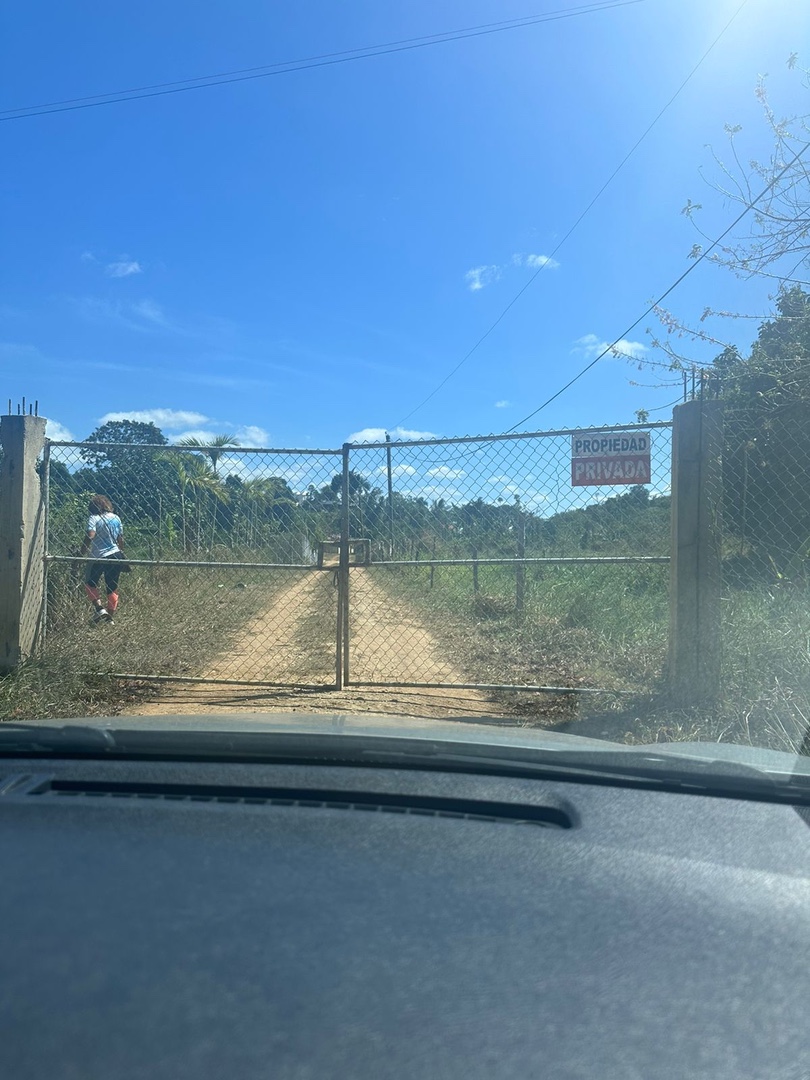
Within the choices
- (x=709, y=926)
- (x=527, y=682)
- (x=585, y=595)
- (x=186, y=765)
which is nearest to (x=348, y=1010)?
(x=709, y=926)

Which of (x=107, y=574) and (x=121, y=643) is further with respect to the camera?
(x=107, y=574)

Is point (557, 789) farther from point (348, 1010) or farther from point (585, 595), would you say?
point (585, 595)

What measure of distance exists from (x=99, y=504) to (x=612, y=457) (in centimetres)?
468

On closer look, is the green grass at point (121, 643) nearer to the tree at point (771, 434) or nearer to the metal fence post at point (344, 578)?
the metal fence post at point (344, 578)

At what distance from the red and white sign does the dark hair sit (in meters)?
4.39

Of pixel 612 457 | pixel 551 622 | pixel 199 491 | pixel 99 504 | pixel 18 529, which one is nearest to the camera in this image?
pixel 612 457

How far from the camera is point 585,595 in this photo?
360 inches

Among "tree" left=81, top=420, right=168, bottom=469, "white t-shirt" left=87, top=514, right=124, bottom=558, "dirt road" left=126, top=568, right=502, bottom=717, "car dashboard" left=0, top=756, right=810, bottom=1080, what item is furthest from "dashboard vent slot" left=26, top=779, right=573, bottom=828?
"tree" left=81, top=420, right=168, bottom=469

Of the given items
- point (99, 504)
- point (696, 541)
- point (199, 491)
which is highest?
point (199, 491)

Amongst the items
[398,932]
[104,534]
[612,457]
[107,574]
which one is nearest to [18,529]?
[104,534]

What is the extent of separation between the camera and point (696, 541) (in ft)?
A: 18.4

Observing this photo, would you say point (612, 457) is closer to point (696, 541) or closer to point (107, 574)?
point (696, 541)

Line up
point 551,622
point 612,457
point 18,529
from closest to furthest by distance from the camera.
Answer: point 612,457, point 18,529, point 551,622

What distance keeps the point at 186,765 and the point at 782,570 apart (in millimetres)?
5971
